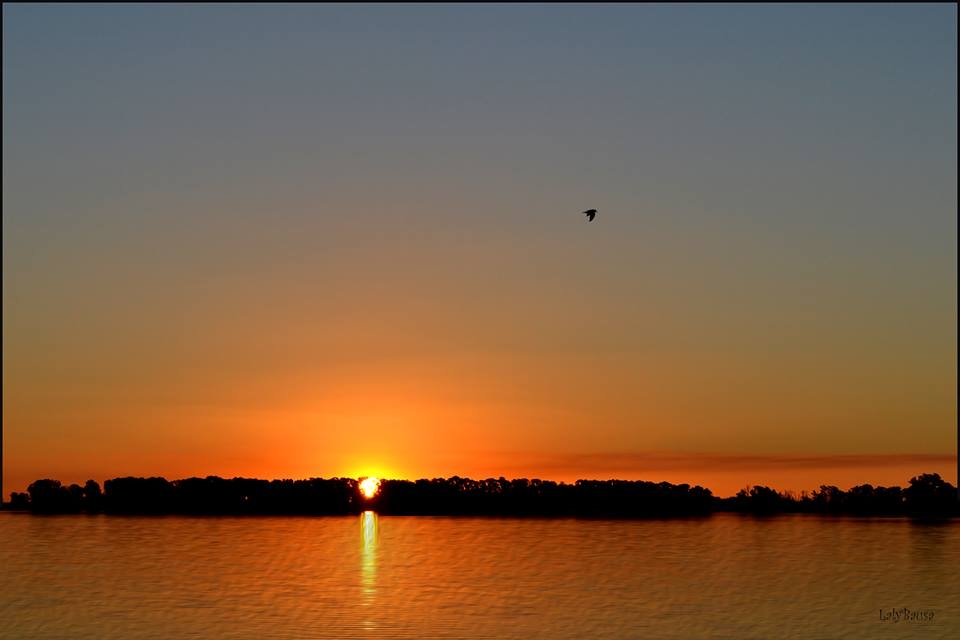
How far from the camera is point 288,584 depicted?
11988 cm

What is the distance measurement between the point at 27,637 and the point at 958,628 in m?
62.0

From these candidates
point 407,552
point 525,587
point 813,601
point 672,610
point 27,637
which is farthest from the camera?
point 407,552

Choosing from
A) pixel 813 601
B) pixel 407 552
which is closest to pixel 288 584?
pixel 813 601

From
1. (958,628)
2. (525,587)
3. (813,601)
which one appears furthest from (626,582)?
(958,628)

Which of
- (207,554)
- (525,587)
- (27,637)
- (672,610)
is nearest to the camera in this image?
(27,637)

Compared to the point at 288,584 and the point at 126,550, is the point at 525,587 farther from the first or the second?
the point at 126,550

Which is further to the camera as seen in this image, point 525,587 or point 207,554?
point 207,554

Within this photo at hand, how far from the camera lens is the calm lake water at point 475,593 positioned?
8662cm

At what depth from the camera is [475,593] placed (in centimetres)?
11075

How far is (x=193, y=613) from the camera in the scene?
9550 cm

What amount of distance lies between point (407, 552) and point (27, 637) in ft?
324

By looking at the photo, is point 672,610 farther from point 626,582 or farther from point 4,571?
point 4,571

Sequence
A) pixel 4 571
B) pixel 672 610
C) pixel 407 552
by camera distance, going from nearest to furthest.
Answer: pixel 672 610, pixel 4 571, pixel 407 552

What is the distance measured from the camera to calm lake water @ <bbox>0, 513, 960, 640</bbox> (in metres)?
86.6
